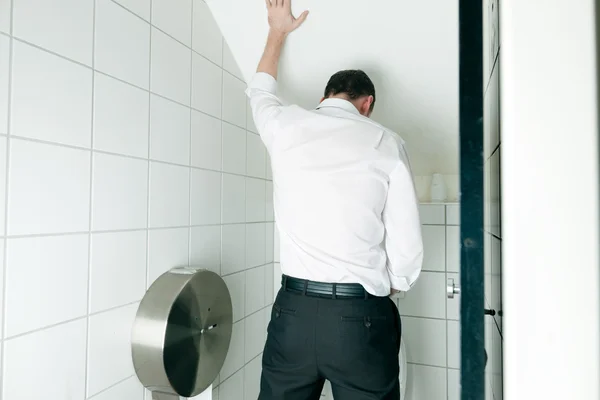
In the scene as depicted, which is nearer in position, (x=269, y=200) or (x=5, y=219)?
(x=5, y=219)

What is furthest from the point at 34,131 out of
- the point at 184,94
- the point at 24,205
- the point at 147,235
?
the point at 184,94

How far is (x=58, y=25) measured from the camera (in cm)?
94

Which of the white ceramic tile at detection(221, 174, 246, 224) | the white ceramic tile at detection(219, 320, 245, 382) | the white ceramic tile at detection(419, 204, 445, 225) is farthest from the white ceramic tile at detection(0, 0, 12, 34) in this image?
the white ceramic tile at detection(419, 204, 445, 225)

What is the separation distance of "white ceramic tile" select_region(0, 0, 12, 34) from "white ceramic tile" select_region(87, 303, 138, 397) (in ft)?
2.18

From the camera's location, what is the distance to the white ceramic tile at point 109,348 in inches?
41.3

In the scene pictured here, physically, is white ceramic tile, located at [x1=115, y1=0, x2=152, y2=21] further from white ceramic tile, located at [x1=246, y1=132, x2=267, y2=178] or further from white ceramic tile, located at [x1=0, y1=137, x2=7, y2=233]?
white ceramic tile, located at [x1=246, y1=132, x2=267, y2=178]

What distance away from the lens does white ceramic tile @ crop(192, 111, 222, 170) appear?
4.71ft

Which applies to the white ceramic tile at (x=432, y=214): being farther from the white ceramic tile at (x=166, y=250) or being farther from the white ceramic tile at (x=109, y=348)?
the white ceramic tile at (x=109, y=348)

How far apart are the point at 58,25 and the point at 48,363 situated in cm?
75

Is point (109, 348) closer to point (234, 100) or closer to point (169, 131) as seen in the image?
point (169, 131)

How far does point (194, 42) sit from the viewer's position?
1.45 meters

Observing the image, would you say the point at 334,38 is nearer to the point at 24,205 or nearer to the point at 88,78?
the point at 88,78

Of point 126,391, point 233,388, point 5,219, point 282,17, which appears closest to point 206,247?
point 126,391

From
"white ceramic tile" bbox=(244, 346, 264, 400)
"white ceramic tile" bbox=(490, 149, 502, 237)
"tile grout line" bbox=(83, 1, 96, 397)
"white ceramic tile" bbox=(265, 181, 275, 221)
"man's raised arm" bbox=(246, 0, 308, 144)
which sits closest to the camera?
"white ceramic tile" bbox=(490, 149, 502, 237)
